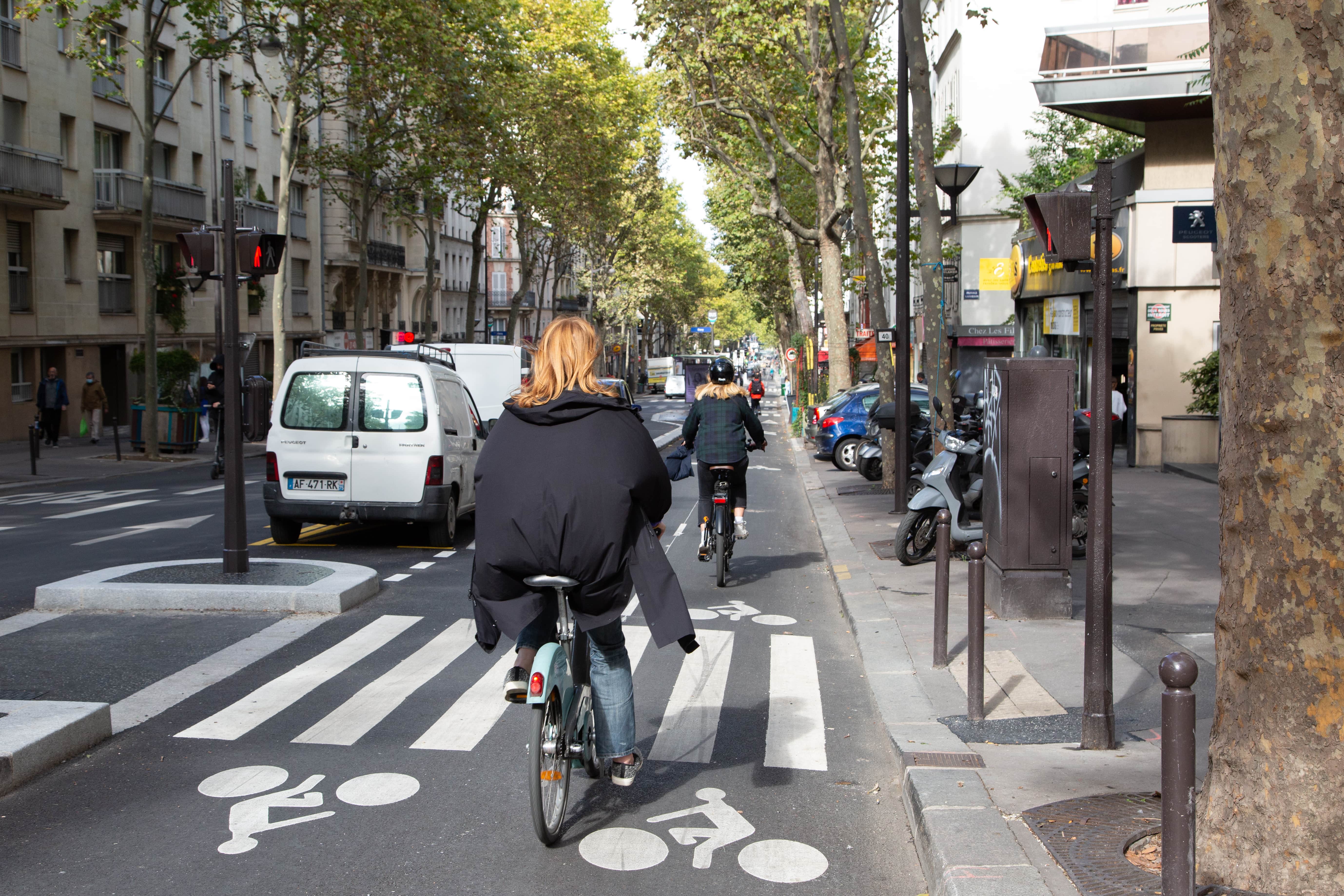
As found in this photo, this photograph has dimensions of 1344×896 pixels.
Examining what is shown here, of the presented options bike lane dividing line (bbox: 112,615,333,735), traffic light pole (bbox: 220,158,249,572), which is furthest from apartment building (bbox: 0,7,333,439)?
bike lane dividing line (bbox: 112,615,333,735)

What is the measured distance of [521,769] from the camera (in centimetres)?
556

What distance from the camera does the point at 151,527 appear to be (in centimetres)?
1462

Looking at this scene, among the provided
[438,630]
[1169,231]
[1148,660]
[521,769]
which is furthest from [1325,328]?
[1169,231]

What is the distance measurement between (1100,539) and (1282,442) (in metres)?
2.12

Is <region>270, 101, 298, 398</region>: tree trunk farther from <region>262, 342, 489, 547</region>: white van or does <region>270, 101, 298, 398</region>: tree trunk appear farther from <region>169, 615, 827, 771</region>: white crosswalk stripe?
<region>169, 615, 827, 771</region>: white crosswalk stripe

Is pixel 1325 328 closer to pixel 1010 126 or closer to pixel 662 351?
pixel 1010 126

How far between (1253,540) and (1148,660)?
407cm

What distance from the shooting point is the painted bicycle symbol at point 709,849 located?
4504mm

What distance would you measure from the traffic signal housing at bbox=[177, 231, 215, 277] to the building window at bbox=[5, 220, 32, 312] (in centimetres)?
2546

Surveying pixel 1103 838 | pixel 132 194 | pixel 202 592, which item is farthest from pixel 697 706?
pixel 132 194

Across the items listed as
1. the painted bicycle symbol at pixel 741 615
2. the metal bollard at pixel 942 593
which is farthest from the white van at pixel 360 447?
the metal bollard at pixel 942 593

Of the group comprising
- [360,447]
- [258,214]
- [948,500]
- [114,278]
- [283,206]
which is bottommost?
[948,500]

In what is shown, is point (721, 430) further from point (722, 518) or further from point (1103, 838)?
point (1103, 838)

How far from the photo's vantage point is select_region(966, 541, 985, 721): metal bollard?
613 centimetres
